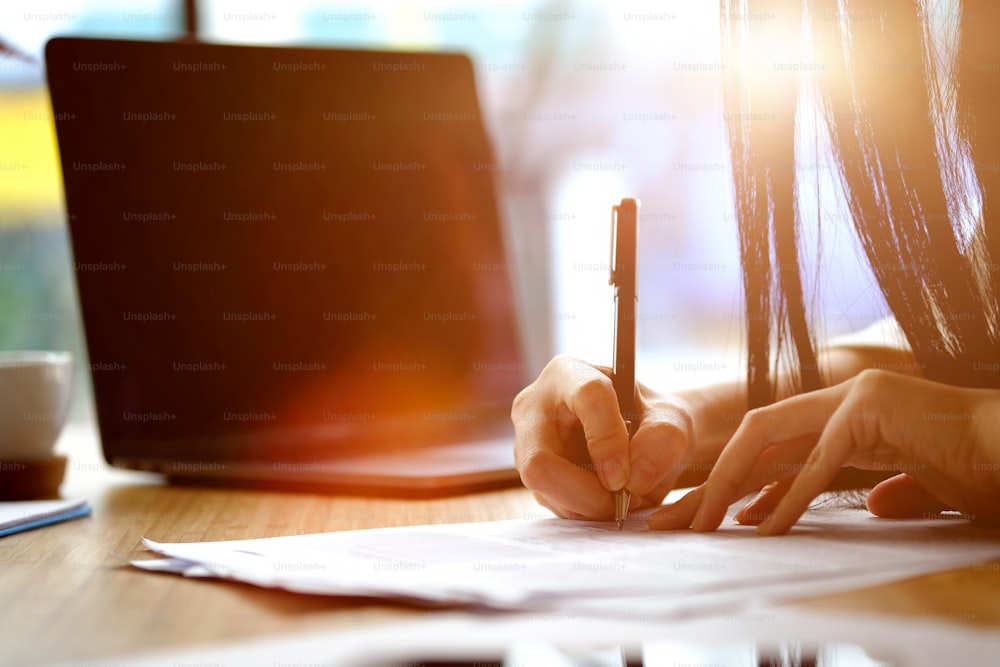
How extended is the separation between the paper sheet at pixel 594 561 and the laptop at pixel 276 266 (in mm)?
284

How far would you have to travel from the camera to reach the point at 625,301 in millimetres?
736

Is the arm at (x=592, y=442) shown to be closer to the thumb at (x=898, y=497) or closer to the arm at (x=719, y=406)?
the arm at (x=719, y=406)

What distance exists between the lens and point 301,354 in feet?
3.68

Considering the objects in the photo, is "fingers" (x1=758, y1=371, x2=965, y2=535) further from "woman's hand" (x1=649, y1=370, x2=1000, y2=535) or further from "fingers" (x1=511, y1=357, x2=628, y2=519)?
"fingers" (x1=511, y1=357, x2=628, y2=519)

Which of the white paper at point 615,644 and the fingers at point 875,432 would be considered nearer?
the white paper at point 615,644

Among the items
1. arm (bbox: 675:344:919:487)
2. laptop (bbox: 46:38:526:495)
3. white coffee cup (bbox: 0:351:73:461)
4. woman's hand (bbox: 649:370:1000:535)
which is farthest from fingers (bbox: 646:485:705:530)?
white coffee cup (bbox: 0:351:73:461)

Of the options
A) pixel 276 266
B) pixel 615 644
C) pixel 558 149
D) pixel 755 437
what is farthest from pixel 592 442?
pixel 558 149

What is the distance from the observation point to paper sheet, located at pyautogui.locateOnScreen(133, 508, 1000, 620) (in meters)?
0.48

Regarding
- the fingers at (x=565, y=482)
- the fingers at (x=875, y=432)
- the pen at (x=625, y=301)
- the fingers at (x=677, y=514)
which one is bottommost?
the fingers at (x=677, y=514)

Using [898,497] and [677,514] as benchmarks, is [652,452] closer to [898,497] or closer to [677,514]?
[677,514]

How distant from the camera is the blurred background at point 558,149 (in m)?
1.21

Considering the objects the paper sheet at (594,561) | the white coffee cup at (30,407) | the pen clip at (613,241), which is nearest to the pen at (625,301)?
the pen clip at (613,241)

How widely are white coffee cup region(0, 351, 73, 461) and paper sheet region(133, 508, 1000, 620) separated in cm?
40

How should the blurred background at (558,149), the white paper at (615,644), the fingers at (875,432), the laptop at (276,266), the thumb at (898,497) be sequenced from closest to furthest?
the white paper at (615,644) → the fingers at (875,432) → the thumb at (898,497) → the laptop at (276,266) → the blurred background at (558,149)
